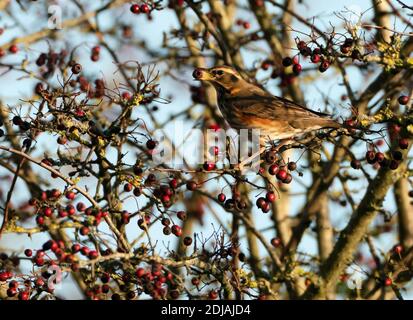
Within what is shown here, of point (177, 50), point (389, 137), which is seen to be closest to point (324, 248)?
point (389, 137)

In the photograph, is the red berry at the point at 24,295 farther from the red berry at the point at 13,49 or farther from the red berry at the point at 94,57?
the red berry at the point at 94,57

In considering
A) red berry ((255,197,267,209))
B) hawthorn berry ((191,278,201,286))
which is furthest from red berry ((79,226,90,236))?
red berry ((255,197,267,209))

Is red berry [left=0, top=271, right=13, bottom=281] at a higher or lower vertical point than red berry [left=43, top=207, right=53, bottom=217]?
lower

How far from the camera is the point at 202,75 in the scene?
7.01 meters

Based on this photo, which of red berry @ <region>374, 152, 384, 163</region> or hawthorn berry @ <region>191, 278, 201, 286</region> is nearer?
hawthorn berry @ <region>191, 278, 201, 286</region>

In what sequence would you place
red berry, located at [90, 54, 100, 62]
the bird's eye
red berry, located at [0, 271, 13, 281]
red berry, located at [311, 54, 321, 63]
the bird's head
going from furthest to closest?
red berry, located at [90, 54, 100, 62] < the bird's eye < the bird's head < red berry, located at [311, 54, 321, 63] < red berry, located at [0, 271, 13, 281]

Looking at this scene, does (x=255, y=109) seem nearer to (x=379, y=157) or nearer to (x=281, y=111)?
(x=281, y=111)

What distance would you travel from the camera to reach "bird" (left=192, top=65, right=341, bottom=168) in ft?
22.0

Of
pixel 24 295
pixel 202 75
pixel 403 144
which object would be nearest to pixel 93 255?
pixel 24 295

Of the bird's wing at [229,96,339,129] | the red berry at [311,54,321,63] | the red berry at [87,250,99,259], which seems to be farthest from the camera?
the bird's wing at [229,96,339,129]

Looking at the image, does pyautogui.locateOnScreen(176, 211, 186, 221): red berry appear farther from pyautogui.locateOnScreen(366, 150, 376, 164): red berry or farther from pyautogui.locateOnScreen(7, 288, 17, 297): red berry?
pyautogui.locateOnScreen(366, 150, 376, 164): red berry

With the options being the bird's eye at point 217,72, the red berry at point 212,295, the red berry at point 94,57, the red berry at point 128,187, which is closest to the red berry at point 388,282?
the red berry at point 212,295

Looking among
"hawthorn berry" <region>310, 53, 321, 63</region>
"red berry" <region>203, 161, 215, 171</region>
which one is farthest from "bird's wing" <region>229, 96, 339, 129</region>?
"red berry" <region>203, 161, 215, 171</region>

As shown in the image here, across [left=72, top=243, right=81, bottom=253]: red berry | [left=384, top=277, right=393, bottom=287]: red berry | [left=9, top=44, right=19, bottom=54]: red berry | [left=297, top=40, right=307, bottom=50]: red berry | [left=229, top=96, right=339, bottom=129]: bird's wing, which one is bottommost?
[left=72, top=243, right=81, bottom=253]: red berry
